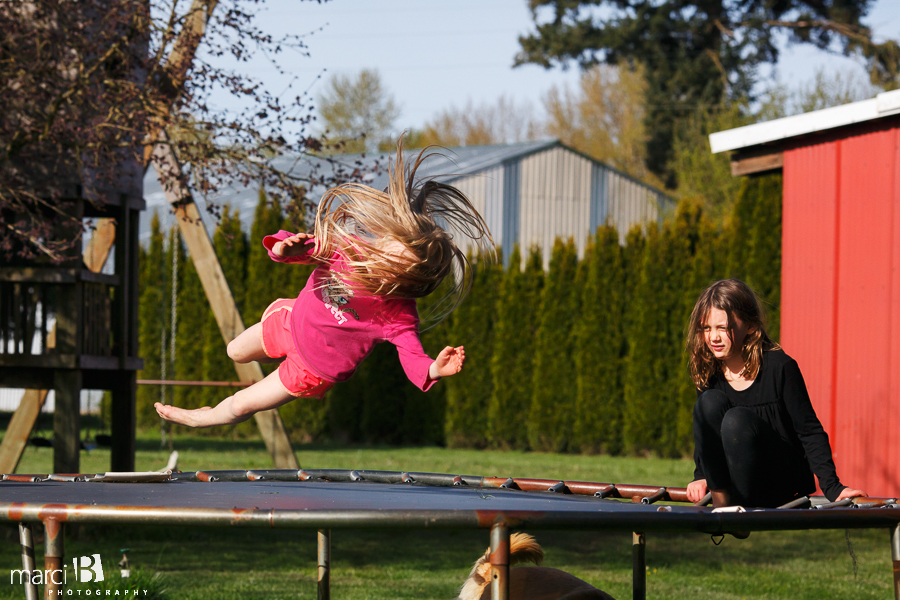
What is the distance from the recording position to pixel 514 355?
11.9m

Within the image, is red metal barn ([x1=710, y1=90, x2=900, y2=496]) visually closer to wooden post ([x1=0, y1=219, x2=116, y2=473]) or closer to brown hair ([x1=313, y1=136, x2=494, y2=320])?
brown hair ([x1=313, y1=136, x2=494, y2=320])

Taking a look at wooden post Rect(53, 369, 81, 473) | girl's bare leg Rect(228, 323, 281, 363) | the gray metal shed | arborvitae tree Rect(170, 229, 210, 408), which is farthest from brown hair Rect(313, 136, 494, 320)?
the gray metal shed

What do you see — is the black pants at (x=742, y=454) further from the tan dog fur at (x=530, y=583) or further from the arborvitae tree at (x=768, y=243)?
the arborvitae tree at (x=768, y=243)

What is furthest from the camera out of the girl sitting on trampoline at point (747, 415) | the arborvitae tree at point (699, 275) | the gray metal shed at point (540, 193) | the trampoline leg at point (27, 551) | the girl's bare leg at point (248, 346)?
the gray metal shed at point (540, 193)

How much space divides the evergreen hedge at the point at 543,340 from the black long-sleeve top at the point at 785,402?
7560 millimetres

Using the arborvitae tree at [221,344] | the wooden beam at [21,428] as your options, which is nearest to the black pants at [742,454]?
the wooden beam at [21,428]

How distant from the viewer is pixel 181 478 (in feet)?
10.4

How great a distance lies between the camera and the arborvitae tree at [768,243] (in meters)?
9.99

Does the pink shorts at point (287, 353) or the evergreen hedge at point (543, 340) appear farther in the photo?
the evergreen hedge at point (543, 340)

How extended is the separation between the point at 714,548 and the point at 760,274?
4.71m

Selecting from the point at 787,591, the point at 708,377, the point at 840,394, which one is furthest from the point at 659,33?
the point at 708,377

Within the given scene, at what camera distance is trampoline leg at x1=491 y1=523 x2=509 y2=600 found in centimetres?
153

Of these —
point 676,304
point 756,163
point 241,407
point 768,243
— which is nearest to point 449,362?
point 241,407

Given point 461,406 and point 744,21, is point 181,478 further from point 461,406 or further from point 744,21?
point 744,21
